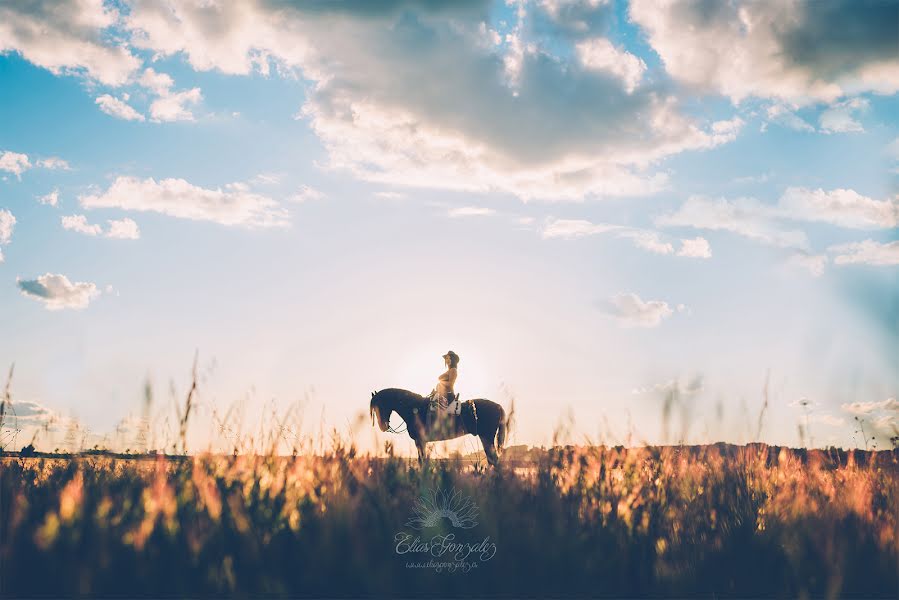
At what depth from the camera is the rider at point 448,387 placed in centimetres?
1619

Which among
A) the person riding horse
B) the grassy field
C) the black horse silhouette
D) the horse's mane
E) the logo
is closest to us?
the grassy field

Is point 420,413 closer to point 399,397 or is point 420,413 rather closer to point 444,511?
point 399,397

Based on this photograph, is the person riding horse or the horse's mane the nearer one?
the person riding horse

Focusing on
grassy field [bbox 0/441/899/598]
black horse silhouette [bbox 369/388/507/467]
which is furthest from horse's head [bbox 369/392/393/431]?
grassy field [bbox 0/441/899/598]

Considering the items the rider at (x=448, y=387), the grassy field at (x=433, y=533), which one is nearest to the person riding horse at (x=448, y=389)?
the rider at (x=448, y=387)

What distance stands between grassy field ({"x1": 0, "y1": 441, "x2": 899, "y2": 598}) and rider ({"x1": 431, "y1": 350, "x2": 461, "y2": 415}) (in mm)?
10541

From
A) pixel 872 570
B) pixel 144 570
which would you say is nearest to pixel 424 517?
pixel 144 570

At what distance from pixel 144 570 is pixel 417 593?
4.85ft

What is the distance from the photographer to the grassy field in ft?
11.2
